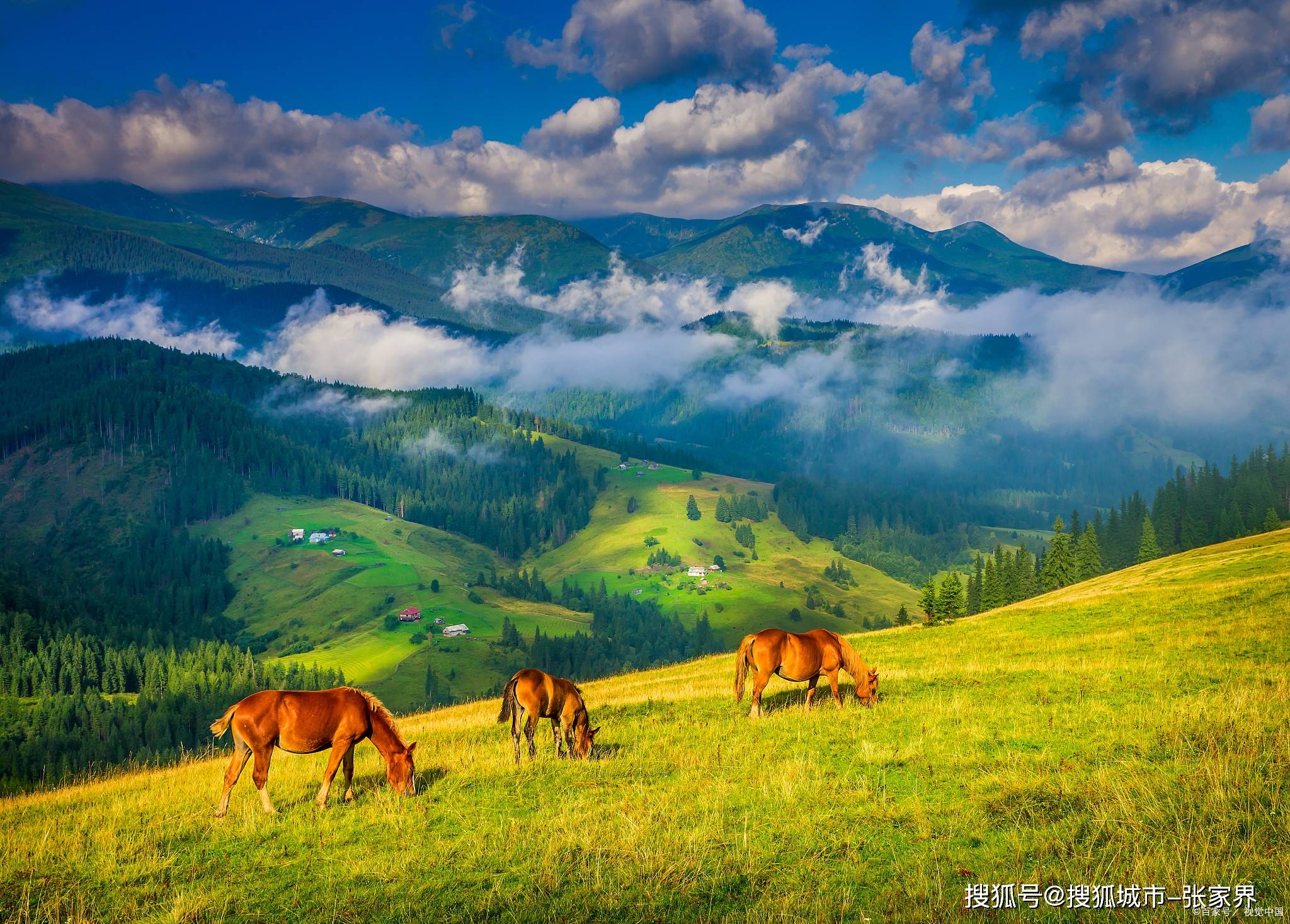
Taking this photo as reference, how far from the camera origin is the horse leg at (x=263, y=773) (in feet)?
52.8

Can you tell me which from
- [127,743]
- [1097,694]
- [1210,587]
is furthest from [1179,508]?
[127,743]

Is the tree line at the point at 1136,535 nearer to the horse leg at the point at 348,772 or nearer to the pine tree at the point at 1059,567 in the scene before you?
the pine tree at the point at 1059,567

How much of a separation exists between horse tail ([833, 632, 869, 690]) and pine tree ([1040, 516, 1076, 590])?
109 metres

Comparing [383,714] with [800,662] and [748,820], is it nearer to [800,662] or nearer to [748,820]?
[748,820]

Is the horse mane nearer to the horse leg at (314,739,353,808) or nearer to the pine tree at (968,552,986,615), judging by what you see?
the horse leg at (314,739,353,808)

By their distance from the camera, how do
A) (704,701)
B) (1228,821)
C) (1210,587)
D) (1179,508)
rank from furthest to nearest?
(1179,508) → (1210,587) → (704,701) → (1228,821)

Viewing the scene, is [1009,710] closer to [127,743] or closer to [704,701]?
[704,701]

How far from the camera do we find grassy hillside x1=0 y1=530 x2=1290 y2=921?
10.6 meters

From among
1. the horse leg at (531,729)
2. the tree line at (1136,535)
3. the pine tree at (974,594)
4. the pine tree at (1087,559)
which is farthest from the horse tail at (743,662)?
the pine tree at (974,594)

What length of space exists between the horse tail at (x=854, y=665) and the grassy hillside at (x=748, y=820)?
3.56 feet

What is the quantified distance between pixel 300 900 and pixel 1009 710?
18.0 m

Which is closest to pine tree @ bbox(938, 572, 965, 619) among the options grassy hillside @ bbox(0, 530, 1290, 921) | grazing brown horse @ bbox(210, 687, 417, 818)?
grassy hillside @ bbox(0, 530, 1290, 921)

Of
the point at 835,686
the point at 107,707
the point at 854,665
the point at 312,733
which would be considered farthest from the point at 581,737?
the point at 107,707

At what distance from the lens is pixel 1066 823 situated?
11992 millimetres
